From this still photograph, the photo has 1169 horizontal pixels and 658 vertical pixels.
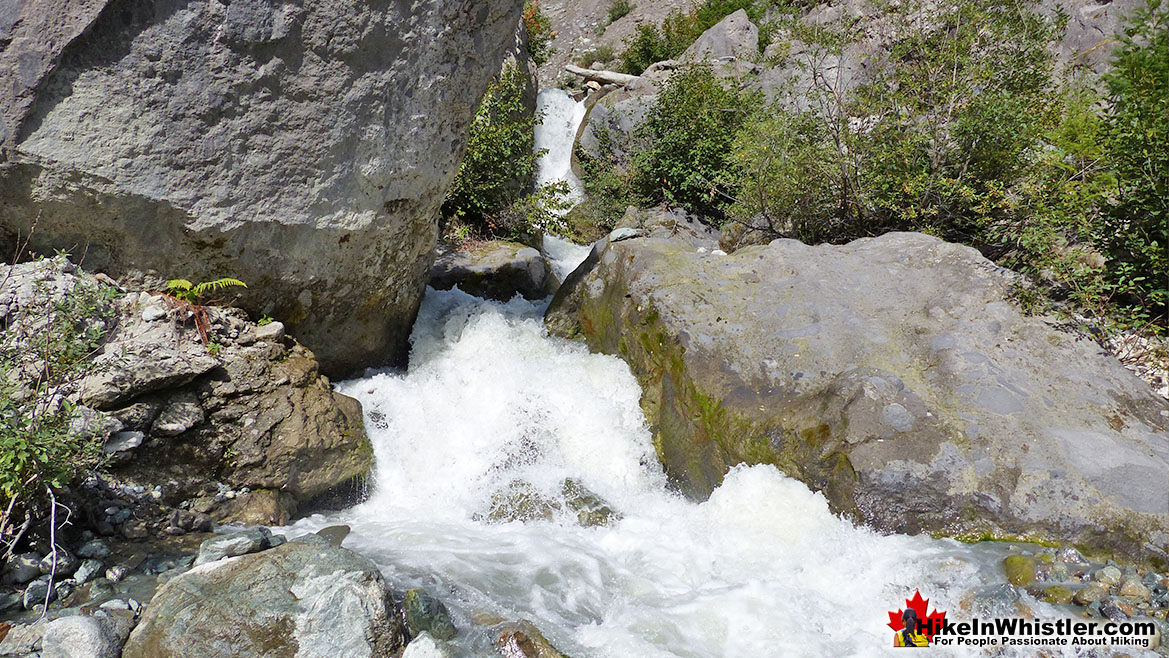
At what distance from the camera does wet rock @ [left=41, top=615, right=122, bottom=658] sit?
3.38 metres

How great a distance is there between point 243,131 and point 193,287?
1631 millimetres

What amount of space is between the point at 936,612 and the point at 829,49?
26.3 feet

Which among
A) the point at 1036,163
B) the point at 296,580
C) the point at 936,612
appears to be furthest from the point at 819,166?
the point at 296,580

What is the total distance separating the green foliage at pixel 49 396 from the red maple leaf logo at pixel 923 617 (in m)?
5.67

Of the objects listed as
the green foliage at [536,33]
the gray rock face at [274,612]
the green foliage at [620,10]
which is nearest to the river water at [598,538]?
the gray rock face at [274,612]

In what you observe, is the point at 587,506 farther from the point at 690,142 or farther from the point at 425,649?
the point at 690,142

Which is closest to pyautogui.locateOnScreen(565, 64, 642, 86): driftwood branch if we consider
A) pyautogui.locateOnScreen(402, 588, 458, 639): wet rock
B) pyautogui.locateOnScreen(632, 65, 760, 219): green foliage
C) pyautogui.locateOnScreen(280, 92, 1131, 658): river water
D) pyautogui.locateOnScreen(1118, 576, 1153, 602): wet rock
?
pyautogui.locateOnScreen(632, 65, 760, 219): green foliage

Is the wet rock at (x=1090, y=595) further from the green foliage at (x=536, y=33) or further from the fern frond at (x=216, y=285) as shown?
the green foliage at (x=536, y=33)

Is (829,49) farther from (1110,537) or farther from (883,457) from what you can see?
(1110,537)

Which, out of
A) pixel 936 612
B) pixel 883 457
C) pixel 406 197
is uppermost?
pixel 406 197

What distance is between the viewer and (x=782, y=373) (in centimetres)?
591

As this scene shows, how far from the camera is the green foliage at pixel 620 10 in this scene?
26719 mm

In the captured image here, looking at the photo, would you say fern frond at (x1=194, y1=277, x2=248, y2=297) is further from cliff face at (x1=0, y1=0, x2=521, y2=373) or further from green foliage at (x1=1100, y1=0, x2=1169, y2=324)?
green foliage at (x1=1100, y1=0, x2=1169, y2=324)

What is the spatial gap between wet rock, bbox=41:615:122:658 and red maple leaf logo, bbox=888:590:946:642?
4.79 meters
